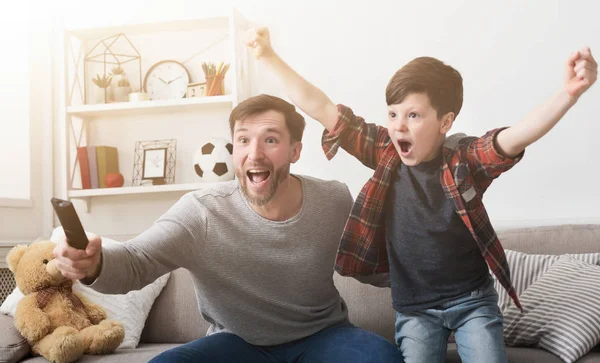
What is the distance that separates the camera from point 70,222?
4.01 ft

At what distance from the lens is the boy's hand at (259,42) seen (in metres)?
1.55

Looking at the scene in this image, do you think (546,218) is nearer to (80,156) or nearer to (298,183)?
(298,183)

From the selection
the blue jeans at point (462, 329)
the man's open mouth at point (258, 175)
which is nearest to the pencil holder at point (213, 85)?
the man's open mouth at point (258, 175)

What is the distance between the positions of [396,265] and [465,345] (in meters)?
0.24

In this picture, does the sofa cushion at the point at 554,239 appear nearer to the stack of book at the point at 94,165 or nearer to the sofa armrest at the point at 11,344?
the sofa armrest at the point at 11,344

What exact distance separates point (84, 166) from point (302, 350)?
180cm

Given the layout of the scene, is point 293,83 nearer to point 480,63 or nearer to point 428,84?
point 428,84

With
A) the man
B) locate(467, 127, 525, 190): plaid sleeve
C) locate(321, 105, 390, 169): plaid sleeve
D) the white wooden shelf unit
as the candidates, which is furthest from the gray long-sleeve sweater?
the white wooden shelf unit

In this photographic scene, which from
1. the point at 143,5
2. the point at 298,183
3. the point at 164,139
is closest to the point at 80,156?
the point at 164,139

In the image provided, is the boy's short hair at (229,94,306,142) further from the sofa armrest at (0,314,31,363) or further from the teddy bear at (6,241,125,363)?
the sofa armrest at (0,314,31,363)

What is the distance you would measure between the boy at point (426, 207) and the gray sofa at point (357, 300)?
60cm

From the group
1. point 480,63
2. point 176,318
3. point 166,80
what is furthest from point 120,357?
point 480,63

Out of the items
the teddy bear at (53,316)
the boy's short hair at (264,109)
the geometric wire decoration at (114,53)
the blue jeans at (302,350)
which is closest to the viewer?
the blue jeans at (302,350)

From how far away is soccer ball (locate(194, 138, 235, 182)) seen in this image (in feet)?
9.80
